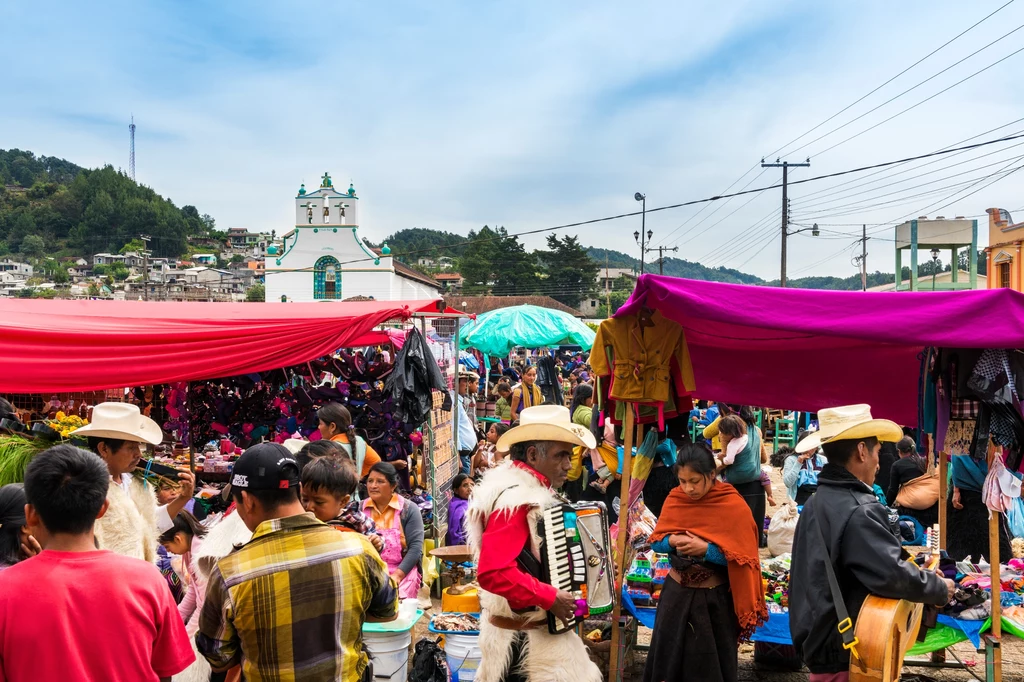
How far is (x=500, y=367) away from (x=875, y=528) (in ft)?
54.2

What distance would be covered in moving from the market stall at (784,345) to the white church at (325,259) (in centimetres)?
4192

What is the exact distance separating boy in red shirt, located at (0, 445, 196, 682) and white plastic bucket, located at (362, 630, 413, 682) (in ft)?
7.30

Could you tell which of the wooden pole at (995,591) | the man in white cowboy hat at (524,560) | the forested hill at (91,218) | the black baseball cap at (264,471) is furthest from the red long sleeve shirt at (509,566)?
the forested hill at (91,218)

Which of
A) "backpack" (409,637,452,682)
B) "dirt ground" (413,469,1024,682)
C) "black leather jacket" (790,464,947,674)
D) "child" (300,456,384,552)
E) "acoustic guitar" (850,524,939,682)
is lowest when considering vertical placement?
"dirt ground" (413,469,1024,682)

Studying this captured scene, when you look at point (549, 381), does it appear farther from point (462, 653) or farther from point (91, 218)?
point (91, 218)

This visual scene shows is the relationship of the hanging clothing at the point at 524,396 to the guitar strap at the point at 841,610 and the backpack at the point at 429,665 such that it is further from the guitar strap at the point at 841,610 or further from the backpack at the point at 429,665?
the guitar strap at the point at 841,610

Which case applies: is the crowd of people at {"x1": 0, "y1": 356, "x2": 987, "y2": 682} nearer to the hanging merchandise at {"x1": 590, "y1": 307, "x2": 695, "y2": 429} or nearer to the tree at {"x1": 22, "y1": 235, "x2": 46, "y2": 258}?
the hanging merchandise at {"x1": 590, "y1": 307, "x2": 695, "y2": 429}

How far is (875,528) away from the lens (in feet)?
10.8

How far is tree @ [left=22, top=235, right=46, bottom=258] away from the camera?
4286 inches

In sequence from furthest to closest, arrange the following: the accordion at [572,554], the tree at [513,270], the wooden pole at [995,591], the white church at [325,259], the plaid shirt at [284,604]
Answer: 1. the tree at [513,270]
2. the white church at [325,259]
3. the wooden pole at [995,591]
4. the accordion at [572,554]
5. the plaid shirt at [284,604]

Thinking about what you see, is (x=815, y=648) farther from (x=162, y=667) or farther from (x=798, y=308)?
(x=162, y=667)

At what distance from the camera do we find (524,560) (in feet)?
10.5

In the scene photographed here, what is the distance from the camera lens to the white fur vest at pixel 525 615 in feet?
10.5

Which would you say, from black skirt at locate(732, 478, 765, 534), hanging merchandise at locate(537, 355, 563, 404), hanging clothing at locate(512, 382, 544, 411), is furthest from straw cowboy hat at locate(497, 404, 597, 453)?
hanging merchandise at locate(537, 355, 563, 404)
